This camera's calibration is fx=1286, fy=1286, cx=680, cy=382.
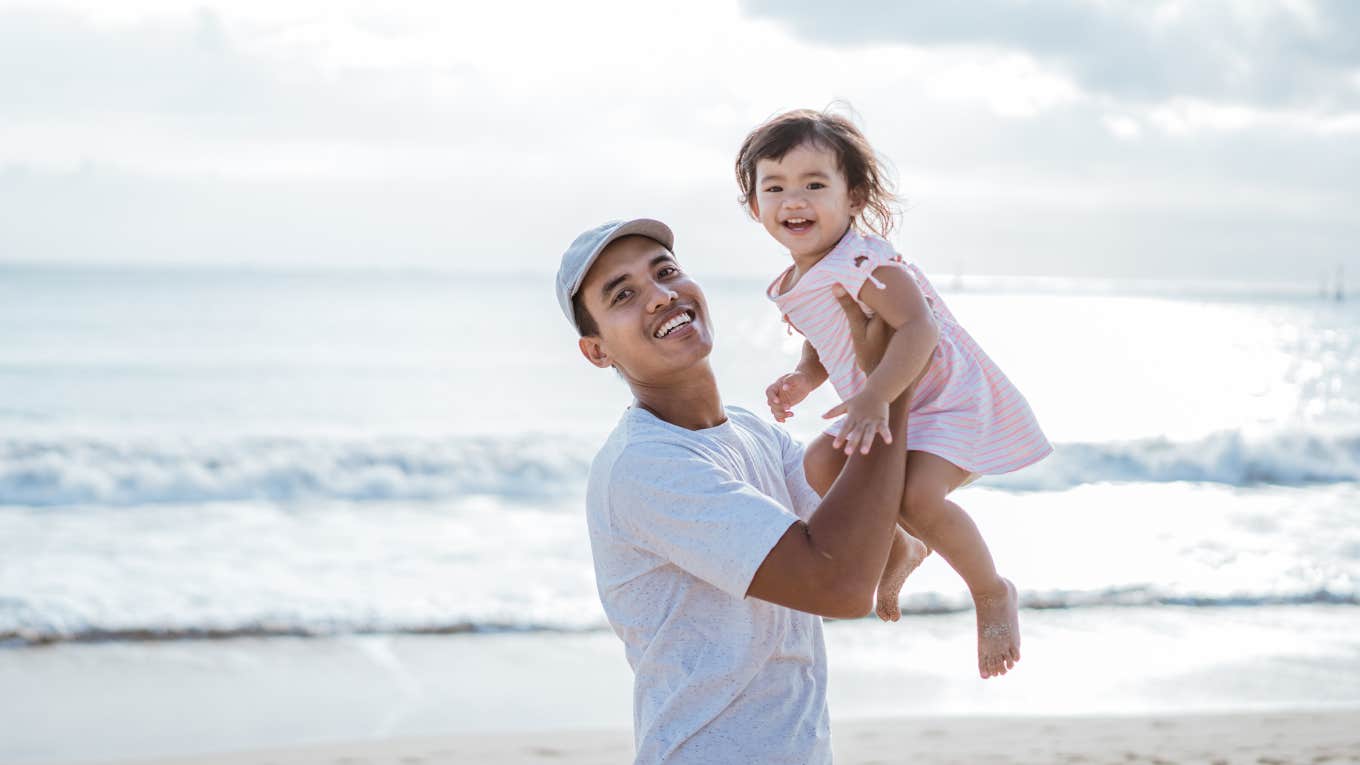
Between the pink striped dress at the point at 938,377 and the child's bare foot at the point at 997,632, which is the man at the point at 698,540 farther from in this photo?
the child's bare foot at the point at 997,632

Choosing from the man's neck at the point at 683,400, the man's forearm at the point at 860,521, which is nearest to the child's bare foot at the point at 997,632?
the man's forearm at the point at 860,521

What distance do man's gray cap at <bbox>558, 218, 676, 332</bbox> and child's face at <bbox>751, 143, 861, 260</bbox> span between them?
0.37 m

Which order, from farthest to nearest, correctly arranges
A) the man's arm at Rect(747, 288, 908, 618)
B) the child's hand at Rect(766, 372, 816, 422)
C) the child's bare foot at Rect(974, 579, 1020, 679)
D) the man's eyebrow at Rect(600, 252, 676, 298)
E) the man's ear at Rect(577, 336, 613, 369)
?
the child's hand at Rect(766, 372, 816, 422) < the child's bare foot at Rect(974, 579, 1020, 679) < the man's ear at Rect(577, 336, 613, 369) < the man's eyebrow at Rect(600, 252, 676, 298) < the man's arm at Rect(747, 288, 908, 618)

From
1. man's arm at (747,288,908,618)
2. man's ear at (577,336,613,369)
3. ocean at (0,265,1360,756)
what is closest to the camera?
man's arm at (747,288,908,618)

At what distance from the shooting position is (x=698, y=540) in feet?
7.18

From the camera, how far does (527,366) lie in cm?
2833

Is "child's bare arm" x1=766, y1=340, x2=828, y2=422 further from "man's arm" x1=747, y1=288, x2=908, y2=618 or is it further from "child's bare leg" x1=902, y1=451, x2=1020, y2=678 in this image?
"man's arm" x1=747, y1=288, x2=908, y2=618

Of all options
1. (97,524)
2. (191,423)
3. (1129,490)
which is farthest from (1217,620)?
(191,423)

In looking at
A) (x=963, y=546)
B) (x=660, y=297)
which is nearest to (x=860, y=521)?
(x=660, y=297)

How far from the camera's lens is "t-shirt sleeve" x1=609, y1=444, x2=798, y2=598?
2.14 meters

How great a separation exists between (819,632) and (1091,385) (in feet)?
84.9

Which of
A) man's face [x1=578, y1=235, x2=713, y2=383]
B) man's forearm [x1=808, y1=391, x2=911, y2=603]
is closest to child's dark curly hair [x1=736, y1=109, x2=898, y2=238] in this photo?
man's face [x1=578, y1=235, x2=713, y2=383]

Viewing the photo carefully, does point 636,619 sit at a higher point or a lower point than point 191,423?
higher

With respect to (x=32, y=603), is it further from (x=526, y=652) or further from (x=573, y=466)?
(x=573, y=466)
